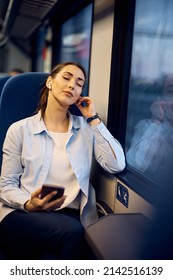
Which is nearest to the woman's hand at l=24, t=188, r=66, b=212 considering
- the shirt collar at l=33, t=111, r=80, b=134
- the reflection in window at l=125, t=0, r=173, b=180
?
the shirt collar at l=33, t=111, r=80, b=134

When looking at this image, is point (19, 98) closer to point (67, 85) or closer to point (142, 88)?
point (67, 85)

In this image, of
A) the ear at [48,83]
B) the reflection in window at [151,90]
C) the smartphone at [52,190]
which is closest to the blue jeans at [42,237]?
the smartphone at [52,190]

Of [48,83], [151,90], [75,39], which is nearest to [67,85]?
[48,83]

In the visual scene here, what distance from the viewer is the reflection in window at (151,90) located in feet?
4.84

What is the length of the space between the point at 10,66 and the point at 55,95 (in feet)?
17.6

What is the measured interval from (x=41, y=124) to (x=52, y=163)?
0.20 m

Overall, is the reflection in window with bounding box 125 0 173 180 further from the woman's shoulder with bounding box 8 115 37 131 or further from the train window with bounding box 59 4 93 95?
the train window with bounding box 59 4 93 95

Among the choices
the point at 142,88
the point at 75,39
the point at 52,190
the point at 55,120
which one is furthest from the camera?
the point at 75,39

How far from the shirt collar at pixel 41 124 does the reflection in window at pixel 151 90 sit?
0.36 meters

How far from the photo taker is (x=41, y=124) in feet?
5.03

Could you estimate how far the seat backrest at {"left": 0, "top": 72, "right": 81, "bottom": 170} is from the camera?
1.61 m

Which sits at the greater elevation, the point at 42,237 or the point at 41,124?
the point at 41,124

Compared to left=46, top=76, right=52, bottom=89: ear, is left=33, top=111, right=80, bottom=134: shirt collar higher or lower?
lower

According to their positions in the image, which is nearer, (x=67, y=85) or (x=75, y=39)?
(x=67, y=85)
